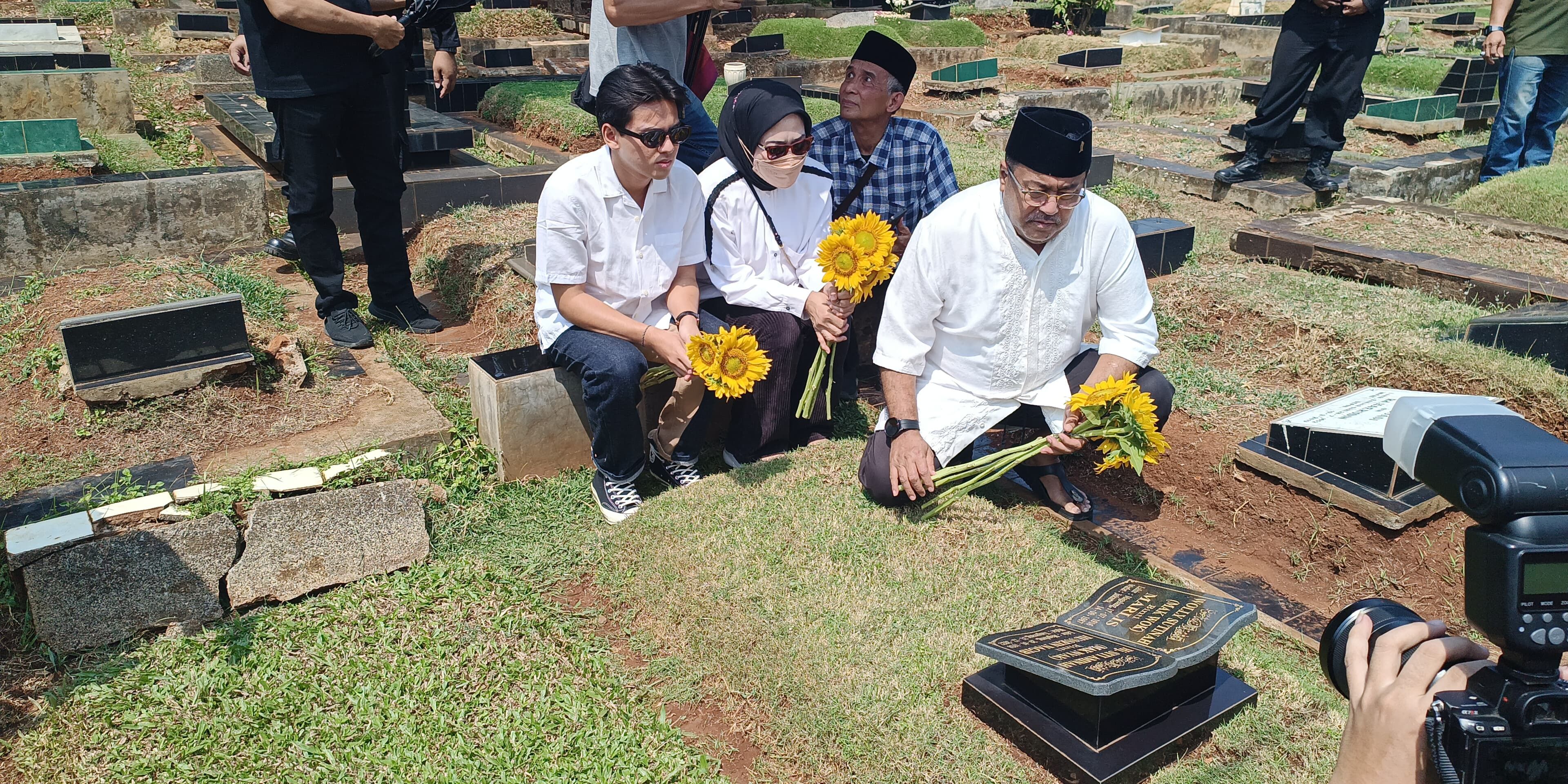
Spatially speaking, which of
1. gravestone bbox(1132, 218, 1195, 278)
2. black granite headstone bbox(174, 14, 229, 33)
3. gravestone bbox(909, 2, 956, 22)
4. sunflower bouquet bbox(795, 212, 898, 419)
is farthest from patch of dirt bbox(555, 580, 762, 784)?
gravestone bbox(909, 2, 956, 22)

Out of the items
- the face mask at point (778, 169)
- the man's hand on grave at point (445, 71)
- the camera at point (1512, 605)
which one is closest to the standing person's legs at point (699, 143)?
the face mask at point (778, 169)

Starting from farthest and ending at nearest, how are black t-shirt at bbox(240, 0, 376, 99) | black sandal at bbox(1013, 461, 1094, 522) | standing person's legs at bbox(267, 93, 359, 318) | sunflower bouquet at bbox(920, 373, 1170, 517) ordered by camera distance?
standing person's legs at bbox(267, 93, 359, 318) → black t-shirt at bbox(240, 0, 376, 99) → black sandal at bbox(1013, 461, 1094, 522) → sunflower bouquet at bbox(920, 373, 1170, 517)

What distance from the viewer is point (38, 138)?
22.3 ft

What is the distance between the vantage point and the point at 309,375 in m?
4.24

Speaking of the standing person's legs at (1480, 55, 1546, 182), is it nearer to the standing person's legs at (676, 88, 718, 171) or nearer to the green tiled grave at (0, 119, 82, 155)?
the standing person's legs at (676, 88, 718, 171)

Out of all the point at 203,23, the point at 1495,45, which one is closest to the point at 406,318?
the point at 1495,45

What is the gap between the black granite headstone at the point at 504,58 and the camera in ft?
41.8

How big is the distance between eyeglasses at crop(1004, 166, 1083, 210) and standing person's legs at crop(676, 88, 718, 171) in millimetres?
1846

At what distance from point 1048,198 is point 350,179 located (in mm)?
3438

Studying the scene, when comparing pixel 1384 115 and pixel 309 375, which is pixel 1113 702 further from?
pixel 1384 115

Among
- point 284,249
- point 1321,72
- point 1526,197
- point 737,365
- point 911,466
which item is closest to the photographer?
point 911,466

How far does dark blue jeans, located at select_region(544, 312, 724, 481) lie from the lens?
11.7 feet

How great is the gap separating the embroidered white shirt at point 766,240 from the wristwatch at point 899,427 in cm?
69

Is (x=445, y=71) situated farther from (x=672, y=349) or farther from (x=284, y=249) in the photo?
(x=672, y=349)
